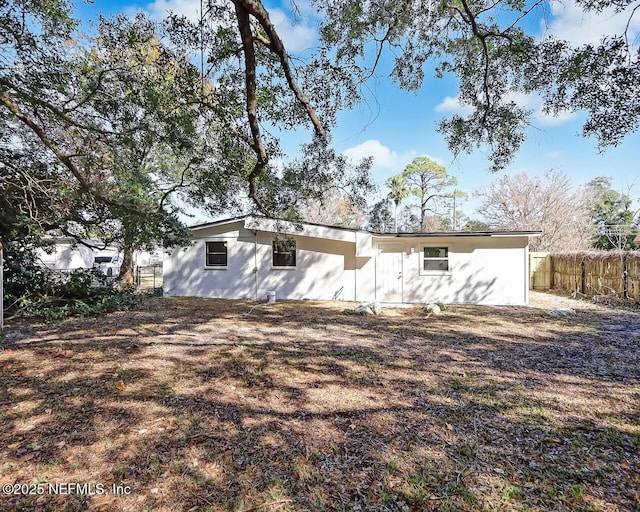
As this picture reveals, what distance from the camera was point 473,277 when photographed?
10461mm

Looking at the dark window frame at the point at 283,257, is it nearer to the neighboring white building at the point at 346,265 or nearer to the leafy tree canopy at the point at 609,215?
the neighboring white building at the point at 346,265

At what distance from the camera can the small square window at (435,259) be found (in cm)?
1065

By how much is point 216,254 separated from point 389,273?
6408 millimetres

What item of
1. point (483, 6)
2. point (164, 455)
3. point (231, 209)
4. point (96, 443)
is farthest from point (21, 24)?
point (483, 6)

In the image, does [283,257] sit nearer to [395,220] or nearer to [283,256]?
[283,256]

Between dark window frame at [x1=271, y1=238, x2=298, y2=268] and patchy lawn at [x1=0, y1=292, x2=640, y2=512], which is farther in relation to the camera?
dark window frame at [x1=271, y1=238, x2=298, y2=268]

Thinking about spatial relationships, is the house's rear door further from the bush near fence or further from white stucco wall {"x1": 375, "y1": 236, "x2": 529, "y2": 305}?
the bush near fence

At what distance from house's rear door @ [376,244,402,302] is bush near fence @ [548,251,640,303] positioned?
686cm

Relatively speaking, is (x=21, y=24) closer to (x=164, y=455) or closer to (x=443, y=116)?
(x=164, y=455)

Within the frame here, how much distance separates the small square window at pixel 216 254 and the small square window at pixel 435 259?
7.19m

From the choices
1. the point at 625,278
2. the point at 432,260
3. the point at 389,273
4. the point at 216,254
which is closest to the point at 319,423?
the point at 389,273

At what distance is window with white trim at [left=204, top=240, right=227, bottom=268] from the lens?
39.1 ft

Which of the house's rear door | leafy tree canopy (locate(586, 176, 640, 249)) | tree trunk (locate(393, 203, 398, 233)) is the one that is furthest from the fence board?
tree trunk (locate(393, 203, 398, 233))

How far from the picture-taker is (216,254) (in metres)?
12.0
